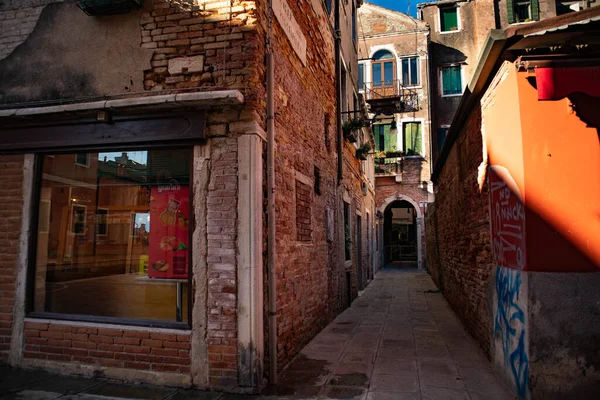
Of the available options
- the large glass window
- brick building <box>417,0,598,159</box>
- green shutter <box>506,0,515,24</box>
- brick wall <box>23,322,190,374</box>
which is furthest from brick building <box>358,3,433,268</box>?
brick wall <box>23,322,190,374</box>

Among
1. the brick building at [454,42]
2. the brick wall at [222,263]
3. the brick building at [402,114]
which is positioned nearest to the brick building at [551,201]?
the brick wall at [222,263]

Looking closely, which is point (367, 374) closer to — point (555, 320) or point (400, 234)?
point (555, 320)

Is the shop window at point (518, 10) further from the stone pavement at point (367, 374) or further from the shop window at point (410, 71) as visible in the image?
the stone pavement at point (367, 374)

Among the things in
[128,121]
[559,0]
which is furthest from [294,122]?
[559,0]

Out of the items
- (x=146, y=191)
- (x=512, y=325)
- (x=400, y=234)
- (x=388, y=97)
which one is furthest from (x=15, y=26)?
(x=400, y=234)

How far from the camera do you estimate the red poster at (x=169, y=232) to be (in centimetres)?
449

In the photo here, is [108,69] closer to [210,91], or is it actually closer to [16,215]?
[210,91]

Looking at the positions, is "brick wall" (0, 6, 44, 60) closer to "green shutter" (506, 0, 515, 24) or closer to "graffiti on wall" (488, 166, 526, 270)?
"graffiti on wall" (488, 166, 526, 270)

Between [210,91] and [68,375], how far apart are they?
336 cm

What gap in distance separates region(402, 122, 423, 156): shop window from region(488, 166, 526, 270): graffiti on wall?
17.0m

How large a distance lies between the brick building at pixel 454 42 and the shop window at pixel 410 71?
749mm

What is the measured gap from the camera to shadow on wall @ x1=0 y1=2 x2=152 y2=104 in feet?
14.9

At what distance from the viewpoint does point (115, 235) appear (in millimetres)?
5008

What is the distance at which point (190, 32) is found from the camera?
4414 millimetres
